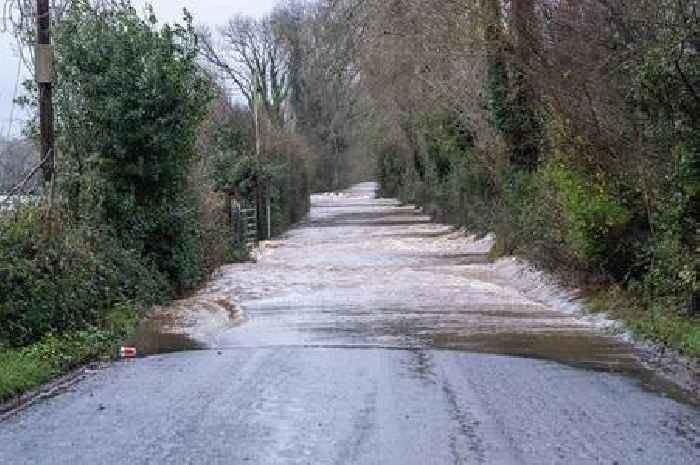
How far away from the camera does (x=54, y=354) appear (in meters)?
13.3

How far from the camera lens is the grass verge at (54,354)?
11.6 meters

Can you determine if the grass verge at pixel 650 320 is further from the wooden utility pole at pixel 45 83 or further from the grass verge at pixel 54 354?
the wooden utility pole at pixel 45 83

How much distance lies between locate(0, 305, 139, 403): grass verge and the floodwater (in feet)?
1.81

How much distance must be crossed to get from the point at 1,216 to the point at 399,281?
1093 cm

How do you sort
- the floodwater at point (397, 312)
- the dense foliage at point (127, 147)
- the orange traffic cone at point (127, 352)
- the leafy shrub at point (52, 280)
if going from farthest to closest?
the dense foliage at point (127, 147), the floodwater at point (397, 312), the orange traffic cone at point (127, 352), the leafy shrub at point (52, 280)

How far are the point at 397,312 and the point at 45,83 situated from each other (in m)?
7.07

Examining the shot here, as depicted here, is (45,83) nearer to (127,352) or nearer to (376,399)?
(127,352)

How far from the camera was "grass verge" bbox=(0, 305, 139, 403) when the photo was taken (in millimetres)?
11555

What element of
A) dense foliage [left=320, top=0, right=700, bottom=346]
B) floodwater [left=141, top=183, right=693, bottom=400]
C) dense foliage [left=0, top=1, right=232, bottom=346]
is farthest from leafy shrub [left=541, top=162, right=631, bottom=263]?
dense foliage [left=0, top=1, right=232, bottom=346]

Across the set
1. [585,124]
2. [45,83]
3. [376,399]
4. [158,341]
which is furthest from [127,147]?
[376,399]

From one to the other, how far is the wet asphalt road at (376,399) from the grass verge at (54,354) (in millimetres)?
519

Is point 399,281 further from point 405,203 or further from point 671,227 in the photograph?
point 405,203

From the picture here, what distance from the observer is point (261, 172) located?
145 feet

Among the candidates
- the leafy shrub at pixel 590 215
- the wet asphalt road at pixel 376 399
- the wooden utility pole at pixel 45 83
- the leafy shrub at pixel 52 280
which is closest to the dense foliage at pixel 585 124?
the leafy shrub at pixel 590 215
